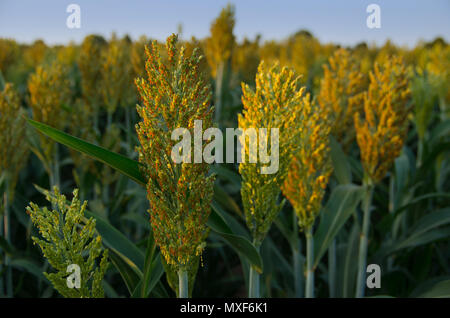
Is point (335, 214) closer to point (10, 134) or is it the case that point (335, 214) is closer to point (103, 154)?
point (103, 154)

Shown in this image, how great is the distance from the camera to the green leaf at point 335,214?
1.64m

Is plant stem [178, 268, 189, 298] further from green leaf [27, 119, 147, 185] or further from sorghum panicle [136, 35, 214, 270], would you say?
green leaf [27, 119, 147, 185]

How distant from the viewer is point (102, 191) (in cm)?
237

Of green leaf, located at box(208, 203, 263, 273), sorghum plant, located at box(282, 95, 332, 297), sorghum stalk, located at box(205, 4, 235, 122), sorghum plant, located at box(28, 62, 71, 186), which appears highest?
sorghum stalk, located at box(205, 4, 235, 122)

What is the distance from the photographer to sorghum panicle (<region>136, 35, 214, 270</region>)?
790 mm

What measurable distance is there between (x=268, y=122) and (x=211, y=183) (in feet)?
0.86

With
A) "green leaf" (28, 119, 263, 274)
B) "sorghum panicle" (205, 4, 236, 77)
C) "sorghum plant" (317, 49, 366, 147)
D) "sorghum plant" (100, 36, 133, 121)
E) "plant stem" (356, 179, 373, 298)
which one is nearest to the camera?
"green leaf" (28, 119, 263, 274)

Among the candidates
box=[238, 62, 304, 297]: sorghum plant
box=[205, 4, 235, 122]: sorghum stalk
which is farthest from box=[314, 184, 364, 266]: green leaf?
box=[205, 4, 235, 122]: sorghum stalk

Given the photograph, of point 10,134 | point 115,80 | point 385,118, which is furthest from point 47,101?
point 385,118

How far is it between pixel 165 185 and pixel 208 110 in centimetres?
20

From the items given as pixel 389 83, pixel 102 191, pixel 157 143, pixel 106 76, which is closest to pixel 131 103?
pixel 106 76

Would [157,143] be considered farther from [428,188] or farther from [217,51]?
[428,188]

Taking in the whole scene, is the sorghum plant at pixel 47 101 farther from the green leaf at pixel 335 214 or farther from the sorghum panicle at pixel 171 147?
the green leaf at pixel 335 214

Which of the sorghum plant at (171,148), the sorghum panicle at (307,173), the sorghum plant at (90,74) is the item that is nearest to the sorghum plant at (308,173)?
the sorghum panicle at (307,173)
